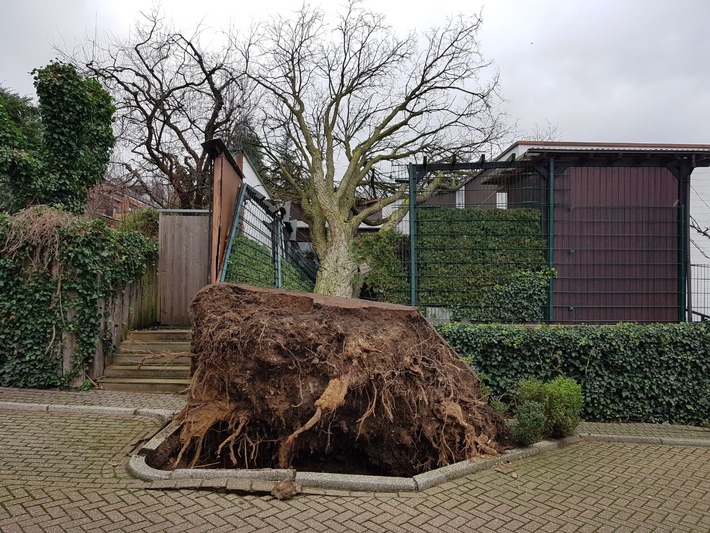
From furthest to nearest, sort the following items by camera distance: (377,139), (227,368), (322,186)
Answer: (377,139) → (322,186) → (227,368)

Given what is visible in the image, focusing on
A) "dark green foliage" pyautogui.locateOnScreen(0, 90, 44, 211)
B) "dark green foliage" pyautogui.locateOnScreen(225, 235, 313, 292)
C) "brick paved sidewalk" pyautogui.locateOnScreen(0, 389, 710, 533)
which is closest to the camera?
"brick paved sidewalk" pyautogui.locateOnScreen(0, 389, 710, 533)

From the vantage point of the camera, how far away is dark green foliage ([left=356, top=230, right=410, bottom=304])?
32.5 feet

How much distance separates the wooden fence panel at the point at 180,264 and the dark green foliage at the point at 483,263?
447cm

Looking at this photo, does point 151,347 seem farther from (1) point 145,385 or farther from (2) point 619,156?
(2) point 619,156

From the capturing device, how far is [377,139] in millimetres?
18062

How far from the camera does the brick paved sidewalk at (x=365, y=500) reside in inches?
139

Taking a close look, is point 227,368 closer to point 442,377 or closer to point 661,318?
→ point 442,377

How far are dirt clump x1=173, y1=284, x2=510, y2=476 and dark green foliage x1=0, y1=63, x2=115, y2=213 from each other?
717 centimetres

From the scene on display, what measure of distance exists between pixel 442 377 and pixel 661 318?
746cm

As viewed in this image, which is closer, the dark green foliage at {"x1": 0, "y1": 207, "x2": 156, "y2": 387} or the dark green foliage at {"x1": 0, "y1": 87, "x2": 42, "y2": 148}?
the dark green foliage at {"x1": 0, "y1": 207, "x2": 156, "y2": 387}

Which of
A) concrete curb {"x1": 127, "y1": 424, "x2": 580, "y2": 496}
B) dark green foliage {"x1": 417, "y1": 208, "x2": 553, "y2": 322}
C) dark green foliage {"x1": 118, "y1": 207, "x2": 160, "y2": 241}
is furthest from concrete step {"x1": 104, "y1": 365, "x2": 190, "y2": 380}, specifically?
dark green foliage {"x1": 118, "y1": 207, "x2": 160, "y2": 241}

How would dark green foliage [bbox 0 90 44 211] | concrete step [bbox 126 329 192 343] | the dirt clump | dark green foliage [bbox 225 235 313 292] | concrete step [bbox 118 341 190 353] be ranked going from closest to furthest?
the dirt clump → concrete step [bbox 118 341 190 353] → concrete step [bbox 126 329 192 343] → dark green foliage [bbox 225 235 313 292] → dark green foliage [bbox 0 90 44 211]

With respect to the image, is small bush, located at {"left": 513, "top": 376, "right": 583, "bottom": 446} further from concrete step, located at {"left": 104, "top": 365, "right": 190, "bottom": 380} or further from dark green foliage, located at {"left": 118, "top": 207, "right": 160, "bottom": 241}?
dark green foliage, located at {"left": 118, "top": 207, "right": 160, "bottom": 241}

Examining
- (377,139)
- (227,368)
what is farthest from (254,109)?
(227,368)
